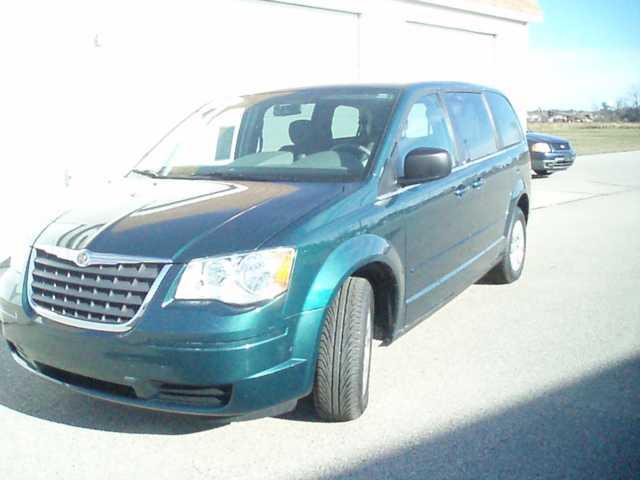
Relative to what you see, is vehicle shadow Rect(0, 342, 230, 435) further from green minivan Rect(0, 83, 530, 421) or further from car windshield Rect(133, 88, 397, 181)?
car windshield Rect(133, 88, 397, 181)

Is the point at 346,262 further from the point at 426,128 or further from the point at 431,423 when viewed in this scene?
the point at 426,128

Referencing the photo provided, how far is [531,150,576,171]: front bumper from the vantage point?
15.8 metres

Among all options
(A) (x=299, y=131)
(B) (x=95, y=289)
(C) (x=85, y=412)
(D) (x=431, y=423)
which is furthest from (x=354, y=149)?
(C) (x=85, y=412)

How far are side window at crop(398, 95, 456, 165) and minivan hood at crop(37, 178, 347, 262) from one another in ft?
2.35

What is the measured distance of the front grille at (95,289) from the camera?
2949 millimetres

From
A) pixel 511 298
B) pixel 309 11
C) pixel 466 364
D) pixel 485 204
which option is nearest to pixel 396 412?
pixel 466 364

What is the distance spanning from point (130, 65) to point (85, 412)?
648cm

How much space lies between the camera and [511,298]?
230 inches

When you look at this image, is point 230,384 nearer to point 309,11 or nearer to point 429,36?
point 309,11

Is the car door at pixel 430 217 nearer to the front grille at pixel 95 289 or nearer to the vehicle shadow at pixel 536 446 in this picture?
the vehicle shadow at pixel 536 446

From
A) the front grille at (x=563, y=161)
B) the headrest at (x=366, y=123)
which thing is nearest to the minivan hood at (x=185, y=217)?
the headrest at (x=366, y=123)

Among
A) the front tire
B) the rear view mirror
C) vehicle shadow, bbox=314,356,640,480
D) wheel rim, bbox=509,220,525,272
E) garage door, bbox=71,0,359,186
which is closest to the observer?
vehicle shadow, bbox=314,356,640,480

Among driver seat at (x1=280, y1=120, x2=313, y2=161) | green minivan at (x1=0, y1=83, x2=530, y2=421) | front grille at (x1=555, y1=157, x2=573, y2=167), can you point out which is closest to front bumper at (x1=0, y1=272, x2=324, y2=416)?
green minivan at (x1=0, y1=83, x2=530, y2=421)

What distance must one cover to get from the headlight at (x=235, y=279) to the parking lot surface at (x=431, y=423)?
78 centimetres
